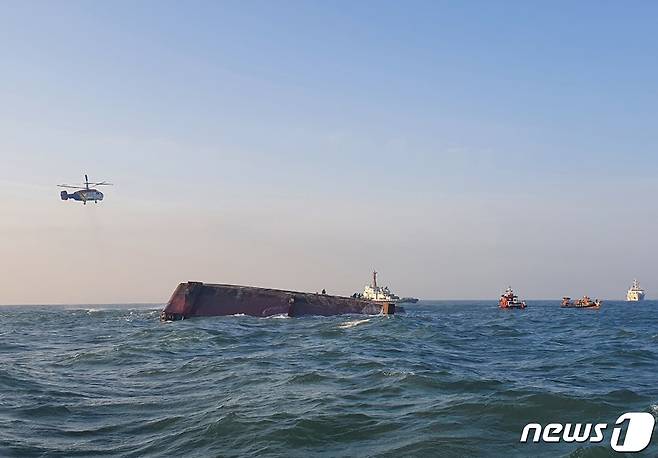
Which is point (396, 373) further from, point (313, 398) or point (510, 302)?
point (510, 302)

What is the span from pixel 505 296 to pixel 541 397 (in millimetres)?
101951

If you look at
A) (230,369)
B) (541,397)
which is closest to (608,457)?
(541,397)

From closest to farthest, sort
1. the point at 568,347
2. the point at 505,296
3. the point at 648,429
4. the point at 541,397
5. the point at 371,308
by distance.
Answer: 1. the point at 648,429
2. the point at 541,397
3. the point at 568,347
4. the point at 371,308
5. the point at 505,296

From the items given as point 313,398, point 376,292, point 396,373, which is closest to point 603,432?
point 313,398

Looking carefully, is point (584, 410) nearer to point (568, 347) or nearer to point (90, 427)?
point (90, 427)

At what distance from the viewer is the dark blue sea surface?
37.8 feet

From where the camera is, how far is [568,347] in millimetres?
30172

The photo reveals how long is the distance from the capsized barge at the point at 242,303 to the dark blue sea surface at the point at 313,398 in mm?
29727

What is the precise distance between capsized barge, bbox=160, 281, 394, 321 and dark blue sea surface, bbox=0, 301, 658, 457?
97.5 feet

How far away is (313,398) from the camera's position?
50.4ft

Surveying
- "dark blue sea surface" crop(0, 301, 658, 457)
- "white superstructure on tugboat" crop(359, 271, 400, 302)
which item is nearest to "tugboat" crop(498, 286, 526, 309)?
"white superstructure on tugboat" crop(359, 271, 400, 302)

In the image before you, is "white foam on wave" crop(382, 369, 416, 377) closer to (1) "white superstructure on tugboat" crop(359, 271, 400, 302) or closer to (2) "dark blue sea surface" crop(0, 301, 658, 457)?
(2) "dark blue sea surface" crop(0, 301, 658, 457)

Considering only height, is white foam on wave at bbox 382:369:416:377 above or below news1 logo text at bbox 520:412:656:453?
above

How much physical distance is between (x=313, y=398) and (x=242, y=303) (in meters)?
45.7
